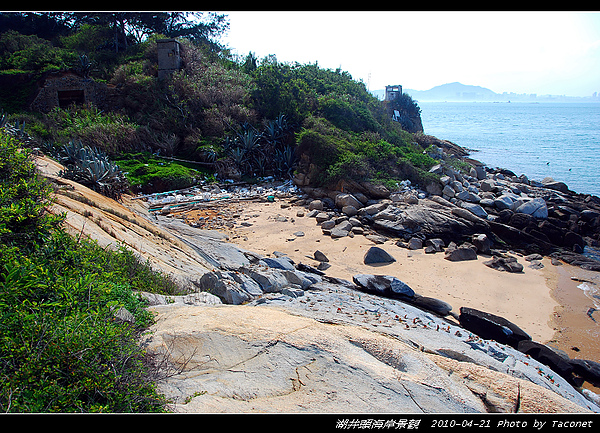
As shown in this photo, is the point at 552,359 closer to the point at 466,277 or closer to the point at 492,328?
the point at 492,328

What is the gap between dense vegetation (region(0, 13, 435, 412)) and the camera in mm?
2143

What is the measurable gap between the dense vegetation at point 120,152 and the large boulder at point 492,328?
5.10 meters

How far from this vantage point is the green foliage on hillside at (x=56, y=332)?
79.7 inches

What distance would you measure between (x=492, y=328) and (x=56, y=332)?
635 centimetres

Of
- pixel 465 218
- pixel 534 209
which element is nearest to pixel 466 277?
pixel 465 218

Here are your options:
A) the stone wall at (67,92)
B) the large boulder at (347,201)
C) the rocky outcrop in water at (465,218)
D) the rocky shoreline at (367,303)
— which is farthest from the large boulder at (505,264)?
the stone wall at (67,92)

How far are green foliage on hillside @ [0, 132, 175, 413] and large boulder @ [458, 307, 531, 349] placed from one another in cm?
542

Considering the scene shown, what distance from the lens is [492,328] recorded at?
6.01 metres

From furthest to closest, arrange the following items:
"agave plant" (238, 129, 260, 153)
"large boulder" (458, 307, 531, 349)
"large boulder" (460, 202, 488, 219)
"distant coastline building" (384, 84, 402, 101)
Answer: "distant coastline building" (384, 84, 402, 101) < "agave plant" (238, 129, 260, 153) < "large boulder" (460, 202, 488, 219) < "large boulder" (458, 307, 531, 349)

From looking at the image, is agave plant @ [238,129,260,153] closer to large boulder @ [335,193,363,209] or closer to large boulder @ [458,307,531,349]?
large boulder @ [335,193,363,209]

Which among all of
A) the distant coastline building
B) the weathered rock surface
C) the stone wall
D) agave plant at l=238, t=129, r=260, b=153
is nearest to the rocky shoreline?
the weathered rock surface

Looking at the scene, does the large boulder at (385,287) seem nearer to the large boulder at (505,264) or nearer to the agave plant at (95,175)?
the large boulder at (505,264)
